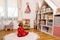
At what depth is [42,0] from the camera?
3.71m

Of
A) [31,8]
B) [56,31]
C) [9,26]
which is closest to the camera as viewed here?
[56,31]

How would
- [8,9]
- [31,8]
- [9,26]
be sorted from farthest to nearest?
[31,8] → [8,9] → [9,26]

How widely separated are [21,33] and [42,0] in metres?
1.74

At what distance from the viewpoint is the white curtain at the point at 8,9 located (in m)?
3.96

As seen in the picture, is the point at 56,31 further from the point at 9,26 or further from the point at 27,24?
the point at 9,26

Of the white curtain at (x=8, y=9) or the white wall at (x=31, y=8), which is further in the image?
the white wall at (x=31, y=8)

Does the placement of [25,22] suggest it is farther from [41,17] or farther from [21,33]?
[21,33]

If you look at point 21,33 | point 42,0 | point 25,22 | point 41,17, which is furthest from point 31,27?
point 21,33

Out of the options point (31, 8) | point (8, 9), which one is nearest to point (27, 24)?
point (31, 8)

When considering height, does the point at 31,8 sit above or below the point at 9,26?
above

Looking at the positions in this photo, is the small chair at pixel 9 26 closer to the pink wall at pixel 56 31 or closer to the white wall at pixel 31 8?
the white wall at pixel 31 8

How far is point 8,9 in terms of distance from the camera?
13.3ft

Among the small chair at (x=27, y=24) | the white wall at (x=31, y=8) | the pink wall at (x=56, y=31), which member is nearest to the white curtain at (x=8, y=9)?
the white wall at (x=31, y=8)

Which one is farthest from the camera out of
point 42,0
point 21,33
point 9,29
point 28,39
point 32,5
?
point 32,5
